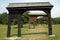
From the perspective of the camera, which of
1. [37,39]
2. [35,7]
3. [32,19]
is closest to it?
[37,39]

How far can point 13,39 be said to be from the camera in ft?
53.6

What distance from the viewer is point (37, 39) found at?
1584cm

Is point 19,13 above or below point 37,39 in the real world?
above

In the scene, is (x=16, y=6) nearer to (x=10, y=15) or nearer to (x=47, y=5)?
(x=10, y=15)

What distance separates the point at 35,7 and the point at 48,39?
10.7 ft

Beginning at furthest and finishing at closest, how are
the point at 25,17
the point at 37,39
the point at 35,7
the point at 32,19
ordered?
1. the point at 25,17
2. the point at 32,19
3. the point at 35,7
4. the point at 37,39

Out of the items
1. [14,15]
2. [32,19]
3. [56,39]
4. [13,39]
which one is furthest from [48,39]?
[32,19]

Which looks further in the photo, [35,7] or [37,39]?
[35,7]

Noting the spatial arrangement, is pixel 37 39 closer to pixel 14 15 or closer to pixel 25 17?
pixel 14 15

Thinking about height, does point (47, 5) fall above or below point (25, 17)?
above

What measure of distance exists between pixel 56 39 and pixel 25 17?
21463mm

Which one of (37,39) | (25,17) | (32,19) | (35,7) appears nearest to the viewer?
(37,39)

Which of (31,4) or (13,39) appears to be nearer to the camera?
(13,39)

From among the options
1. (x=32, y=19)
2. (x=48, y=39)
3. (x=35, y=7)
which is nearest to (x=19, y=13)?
(x=35, y=7)
